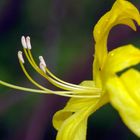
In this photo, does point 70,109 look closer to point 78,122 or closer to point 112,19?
point 78,122

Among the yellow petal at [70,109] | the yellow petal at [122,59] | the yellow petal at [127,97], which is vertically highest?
the yellow petal at [122,59]

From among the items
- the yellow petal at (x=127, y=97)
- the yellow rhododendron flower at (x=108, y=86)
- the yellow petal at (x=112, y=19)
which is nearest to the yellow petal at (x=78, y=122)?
the yellow rhododendron flower at (x=108, y=86)

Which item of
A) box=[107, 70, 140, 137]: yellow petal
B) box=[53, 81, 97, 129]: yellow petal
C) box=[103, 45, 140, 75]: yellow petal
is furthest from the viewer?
box=[53, 81, 97, 129]: yellow petal

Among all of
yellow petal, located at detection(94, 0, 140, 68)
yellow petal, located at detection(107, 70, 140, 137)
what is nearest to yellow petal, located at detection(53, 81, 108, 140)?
yellow petal, located at detection(94, 0, 140, 68)

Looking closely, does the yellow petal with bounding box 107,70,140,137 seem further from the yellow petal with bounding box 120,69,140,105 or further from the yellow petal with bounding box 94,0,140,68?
the yellow petal with bounding box 94,0,140,68

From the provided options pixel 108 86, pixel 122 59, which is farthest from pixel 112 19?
pixel 108 86

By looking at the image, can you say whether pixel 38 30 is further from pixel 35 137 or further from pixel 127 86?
pixel 127 86

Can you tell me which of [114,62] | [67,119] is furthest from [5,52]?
[114,62]

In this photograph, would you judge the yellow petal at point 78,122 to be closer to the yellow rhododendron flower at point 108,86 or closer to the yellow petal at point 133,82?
the yellow rhododendron flower at point 108,86
